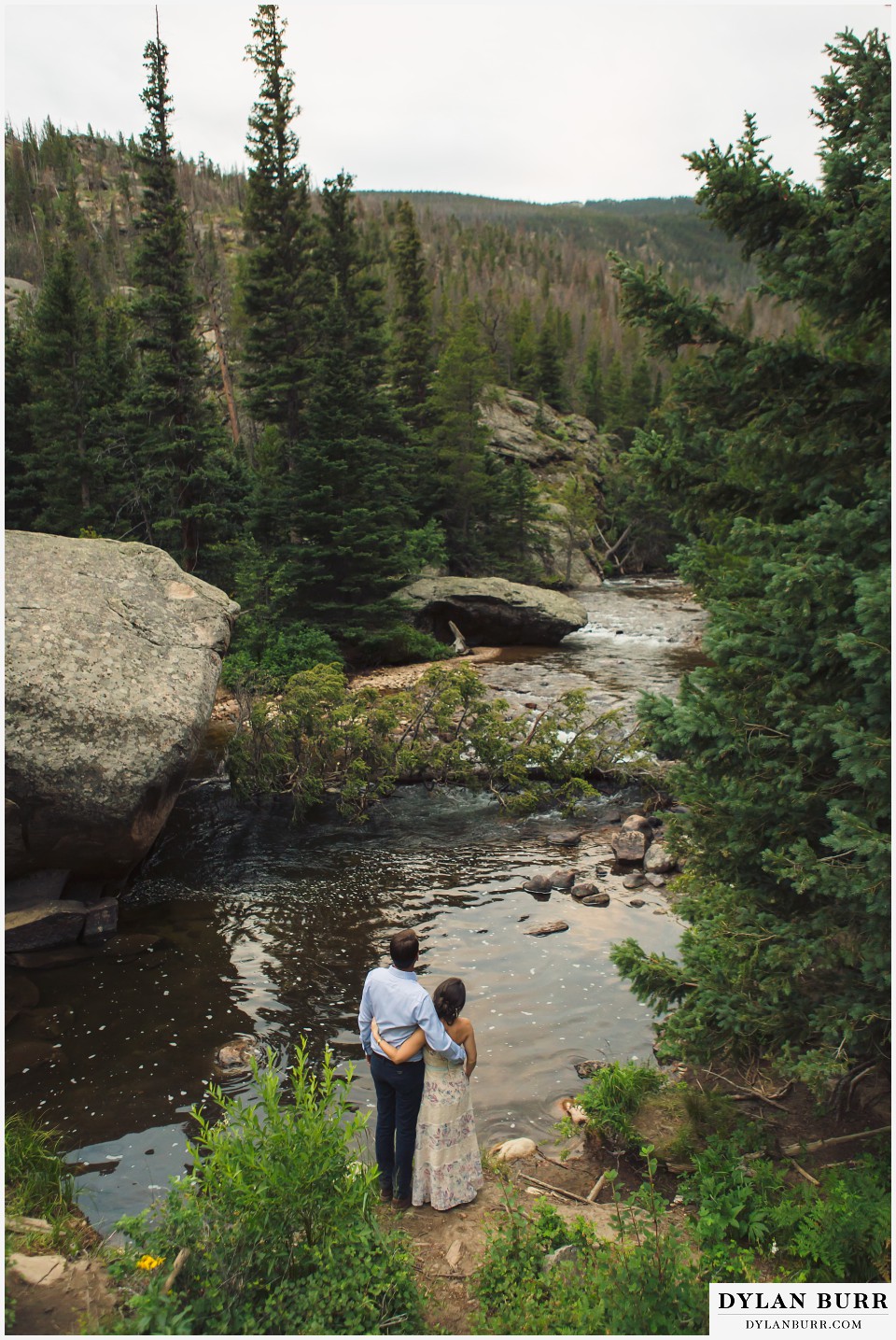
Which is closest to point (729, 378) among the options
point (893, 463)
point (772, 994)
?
point (893, 463)

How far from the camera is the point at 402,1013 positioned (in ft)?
17.7

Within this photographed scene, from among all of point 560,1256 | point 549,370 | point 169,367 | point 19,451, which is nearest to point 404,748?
point 560,1256

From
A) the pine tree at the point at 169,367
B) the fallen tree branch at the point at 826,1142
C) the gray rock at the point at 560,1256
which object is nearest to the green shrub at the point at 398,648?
the pine tree at the point at 169,367

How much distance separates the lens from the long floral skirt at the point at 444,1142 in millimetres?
5402

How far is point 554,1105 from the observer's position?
686 centimetres

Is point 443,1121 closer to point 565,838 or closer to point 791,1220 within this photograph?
point 791,1220

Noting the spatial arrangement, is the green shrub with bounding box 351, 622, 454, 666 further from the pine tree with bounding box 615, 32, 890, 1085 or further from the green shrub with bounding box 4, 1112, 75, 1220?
the pine tree with bounding box 615, 32, 890, 1085

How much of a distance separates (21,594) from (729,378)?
851 cm

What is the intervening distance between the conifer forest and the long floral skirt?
141cm

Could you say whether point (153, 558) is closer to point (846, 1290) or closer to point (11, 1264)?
point (11, 1264)

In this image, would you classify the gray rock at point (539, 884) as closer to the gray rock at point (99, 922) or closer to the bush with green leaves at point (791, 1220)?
the gray rock at point (99, 922)

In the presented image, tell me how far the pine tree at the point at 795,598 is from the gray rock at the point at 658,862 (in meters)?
5.92

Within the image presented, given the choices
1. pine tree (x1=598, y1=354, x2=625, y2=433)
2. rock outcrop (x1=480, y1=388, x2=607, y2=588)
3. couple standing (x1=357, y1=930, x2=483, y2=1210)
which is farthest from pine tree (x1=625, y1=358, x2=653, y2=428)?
couple standing (x1=357, y1=930, x2=483, y2=1210)

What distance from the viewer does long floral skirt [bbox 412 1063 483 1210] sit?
5.40m
